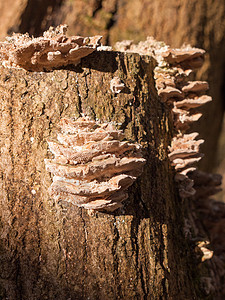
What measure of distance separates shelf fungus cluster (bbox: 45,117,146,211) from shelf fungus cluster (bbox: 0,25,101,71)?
323 millimetres

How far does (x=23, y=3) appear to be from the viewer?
3.09 meters

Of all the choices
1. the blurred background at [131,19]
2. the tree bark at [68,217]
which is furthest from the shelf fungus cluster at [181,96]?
the blurred background at [131,19]

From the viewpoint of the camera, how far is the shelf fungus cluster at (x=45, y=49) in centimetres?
136

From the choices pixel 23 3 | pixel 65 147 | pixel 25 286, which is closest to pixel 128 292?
pixel 25 286

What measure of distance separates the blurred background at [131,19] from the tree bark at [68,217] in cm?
200

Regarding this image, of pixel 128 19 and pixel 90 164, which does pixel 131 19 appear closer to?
pixel 128 19

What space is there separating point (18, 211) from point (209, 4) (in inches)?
137

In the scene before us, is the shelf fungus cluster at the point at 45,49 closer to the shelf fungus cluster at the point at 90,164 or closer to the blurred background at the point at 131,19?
the shelf fungus cluster at the point at 90,164

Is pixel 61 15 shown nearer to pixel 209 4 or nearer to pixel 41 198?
pixel 209 4

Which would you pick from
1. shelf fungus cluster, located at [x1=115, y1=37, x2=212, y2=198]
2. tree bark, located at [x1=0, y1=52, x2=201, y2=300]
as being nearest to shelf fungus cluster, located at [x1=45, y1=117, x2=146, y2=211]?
tree bark, located at [x1=0, y1=52, x2=201, y2=300]

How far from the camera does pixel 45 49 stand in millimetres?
1384

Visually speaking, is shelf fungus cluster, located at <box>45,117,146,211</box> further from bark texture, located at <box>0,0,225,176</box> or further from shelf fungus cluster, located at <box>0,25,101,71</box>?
bark texture, located at <box>0,0,225,176</box>

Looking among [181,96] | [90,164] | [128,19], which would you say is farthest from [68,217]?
[128,19]

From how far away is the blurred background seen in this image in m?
3.22
